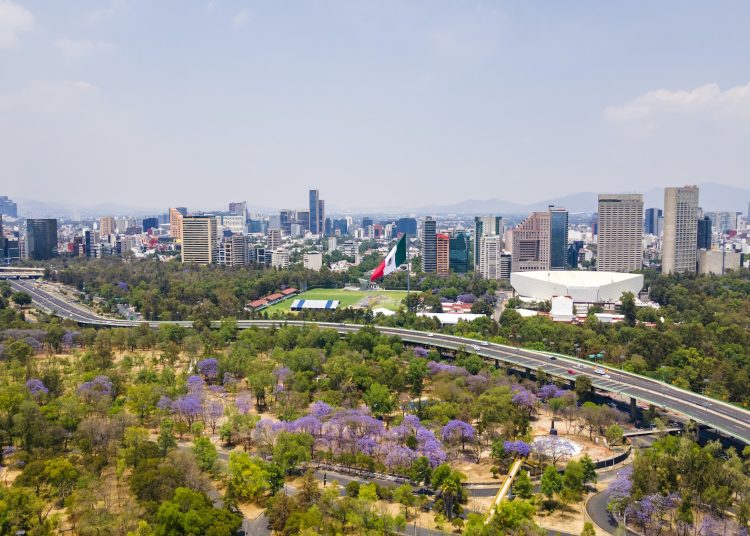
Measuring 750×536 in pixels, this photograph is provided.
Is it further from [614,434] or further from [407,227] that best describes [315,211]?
[614,434]

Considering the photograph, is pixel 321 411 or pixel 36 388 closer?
pixel 321 411

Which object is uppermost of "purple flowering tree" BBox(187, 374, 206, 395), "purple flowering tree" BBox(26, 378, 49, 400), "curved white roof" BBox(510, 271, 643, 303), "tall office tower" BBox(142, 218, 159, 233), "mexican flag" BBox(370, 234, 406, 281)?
"tall office tower" BBox(142, 218, 159, 233)

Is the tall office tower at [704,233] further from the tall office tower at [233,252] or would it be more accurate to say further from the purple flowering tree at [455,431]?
the purple flowering tree at [455,431]

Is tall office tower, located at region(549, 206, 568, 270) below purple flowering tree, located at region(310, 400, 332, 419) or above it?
above

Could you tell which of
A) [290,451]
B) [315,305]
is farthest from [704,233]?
[290,451]

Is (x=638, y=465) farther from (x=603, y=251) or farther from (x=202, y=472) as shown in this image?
(x=603, y=251)

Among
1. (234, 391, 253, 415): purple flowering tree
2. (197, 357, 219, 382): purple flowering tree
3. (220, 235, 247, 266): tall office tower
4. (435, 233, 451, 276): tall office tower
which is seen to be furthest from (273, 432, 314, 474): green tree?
(220, 235, 247, 266): tall office tower

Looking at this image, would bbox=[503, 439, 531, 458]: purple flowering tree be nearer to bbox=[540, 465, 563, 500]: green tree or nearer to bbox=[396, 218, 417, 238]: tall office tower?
bbox=[540, 465, 563, 500]: green tree
